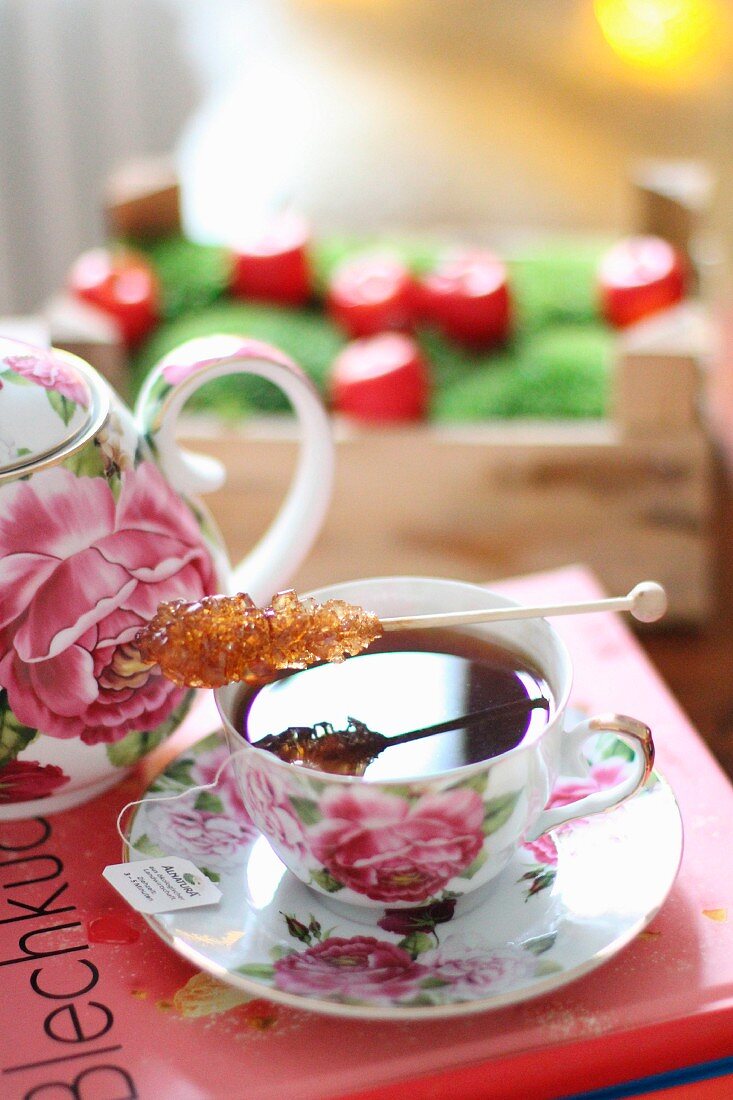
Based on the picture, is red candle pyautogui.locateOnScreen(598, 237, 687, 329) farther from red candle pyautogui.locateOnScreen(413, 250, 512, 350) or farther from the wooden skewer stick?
the wooden skewer stick

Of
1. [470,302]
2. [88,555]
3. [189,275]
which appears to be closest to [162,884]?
[88,555]

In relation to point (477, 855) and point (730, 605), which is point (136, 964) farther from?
point (730, 605)

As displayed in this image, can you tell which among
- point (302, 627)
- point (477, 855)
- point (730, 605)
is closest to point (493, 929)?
point (477, 855)

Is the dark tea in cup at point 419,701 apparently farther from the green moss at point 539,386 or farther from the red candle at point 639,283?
the red candle at point 639,283

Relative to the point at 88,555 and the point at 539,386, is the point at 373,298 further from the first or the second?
the point at 88,555

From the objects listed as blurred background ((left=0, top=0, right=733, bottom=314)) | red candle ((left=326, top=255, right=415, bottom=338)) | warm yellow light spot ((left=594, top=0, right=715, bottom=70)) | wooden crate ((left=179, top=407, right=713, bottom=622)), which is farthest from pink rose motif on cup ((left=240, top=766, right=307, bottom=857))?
blurred background ((left=0, top=0, right=733, bottom=314))
